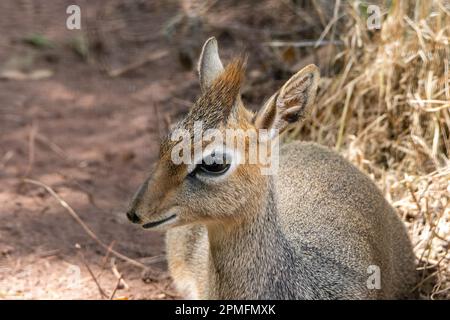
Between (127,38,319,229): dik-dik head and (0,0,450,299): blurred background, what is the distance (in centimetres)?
118

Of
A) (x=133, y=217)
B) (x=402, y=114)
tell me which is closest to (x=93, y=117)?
(x=402, y=114)

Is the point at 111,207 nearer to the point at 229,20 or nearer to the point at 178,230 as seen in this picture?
Result: the point at 178,230

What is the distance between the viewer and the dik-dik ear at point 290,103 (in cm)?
321

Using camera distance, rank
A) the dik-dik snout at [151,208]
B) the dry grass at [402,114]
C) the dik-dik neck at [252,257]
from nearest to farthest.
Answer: the dik-dik snout at [151,208] < the dik-dik neck at [252,257] < the dry grass at [402,114]

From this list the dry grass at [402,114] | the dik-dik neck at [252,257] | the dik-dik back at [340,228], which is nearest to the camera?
the dik-dik neck at [252,257]

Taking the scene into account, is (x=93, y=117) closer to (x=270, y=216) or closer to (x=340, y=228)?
(x=340, y=228)

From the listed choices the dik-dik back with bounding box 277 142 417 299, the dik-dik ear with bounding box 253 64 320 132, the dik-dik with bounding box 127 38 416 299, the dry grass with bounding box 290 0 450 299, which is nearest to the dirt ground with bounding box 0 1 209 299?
the dik-dik with bounding box 127 38 416 299

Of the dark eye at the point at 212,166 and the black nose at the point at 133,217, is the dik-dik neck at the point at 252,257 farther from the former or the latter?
the black nose at the point at 133,217

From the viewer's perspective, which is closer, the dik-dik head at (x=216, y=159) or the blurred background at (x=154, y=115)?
the dik-dik head at (x=216, y=159)

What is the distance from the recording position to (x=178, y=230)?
14.3 feet

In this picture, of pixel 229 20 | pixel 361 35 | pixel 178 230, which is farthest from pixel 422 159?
pixel 229 20

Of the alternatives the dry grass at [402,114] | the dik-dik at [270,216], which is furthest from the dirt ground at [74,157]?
the dry grass at [402,114]

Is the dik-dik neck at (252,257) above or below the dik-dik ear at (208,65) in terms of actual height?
below

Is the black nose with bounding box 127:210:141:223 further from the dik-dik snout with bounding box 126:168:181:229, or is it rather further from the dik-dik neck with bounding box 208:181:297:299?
the dik-dik neck with bounding box 208:181:297:299
